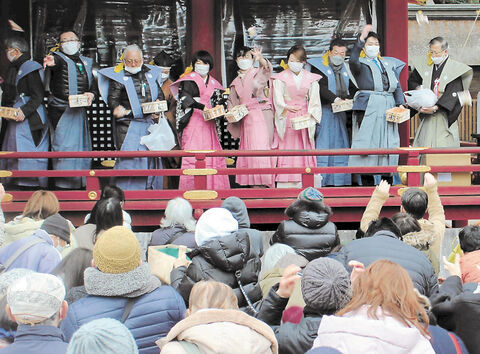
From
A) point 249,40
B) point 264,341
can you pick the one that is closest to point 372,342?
point 264,341

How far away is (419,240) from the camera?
4777 millimetres

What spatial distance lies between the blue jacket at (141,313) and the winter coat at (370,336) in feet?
→ 2.54

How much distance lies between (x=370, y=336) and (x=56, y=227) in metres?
2.56

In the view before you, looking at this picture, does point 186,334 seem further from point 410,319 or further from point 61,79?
point 61,79

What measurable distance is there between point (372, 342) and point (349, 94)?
22.4ft

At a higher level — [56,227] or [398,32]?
[398,32]

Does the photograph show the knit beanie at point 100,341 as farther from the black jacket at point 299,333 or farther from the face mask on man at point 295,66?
the face mask on man at point 295,66

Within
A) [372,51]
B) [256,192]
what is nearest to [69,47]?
[256,192]

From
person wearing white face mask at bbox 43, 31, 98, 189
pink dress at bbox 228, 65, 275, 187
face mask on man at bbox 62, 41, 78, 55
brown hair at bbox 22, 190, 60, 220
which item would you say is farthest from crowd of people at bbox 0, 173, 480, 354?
face mask on man at bbox 62, 41, 78, 55

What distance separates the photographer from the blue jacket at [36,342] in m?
2.79

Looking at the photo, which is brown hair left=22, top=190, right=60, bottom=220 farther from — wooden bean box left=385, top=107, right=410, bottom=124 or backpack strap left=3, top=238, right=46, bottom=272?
wooden bean box left=385, top=107, right=410, bottom=124

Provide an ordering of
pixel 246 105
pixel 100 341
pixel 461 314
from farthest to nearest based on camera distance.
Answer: pixel 246 105 < pixel 461 314 < pixel 100 341

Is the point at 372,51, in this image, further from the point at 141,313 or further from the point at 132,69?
the point at 141,313

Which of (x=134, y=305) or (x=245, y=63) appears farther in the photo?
(x=245, y=63)
